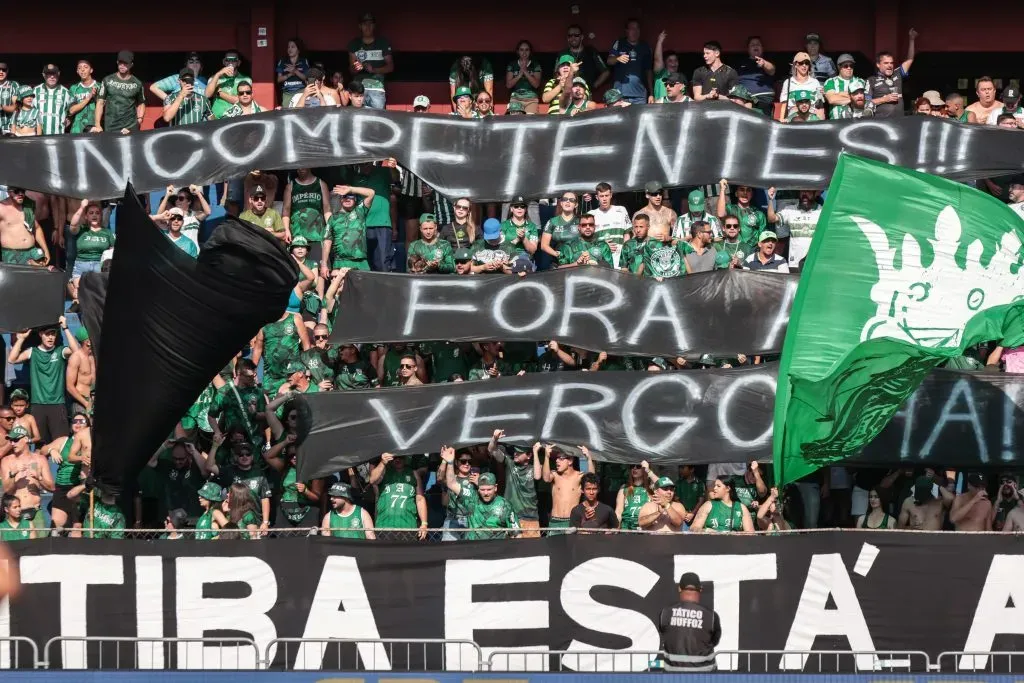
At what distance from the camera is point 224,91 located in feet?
70.4

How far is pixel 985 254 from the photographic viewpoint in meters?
16.2

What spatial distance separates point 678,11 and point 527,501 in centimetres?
719

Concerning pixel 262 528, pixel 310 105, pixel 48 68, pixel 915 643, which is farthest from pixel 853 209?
pixel 48 68

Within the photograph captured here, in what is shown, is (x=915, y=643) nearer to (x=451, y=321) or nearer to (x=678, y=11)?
(x=451, y=321)

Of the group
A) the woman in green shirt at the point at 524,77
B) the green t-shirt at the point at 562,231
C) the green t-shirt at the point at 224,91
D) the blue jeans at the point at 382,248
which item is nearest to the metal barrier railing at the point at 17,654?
the blue jeans at the point at 382,248

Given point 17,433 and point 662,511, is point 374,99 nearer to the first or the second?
point 17,433

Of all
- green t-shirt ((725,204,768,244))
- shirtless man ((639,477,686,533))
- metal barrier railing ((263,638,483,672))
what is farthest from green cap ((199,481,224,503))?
green t-shirt ((725,204,768,244))

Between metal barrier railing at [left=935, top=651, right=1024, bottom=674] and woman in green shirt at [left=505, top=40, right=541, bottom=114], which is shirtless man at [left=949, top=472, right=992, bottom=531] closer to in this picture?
metal barrier railing at [left=935, top=651, right=1024, bottom=674]

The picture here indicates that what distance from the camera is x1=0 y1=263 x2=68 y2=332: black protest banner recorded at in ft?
62.6

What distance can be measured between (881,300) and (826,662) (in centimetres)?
268

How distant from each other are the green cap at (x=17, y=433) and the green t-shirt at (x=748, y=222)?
652 cm

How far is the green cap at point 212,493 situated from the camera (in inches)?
690

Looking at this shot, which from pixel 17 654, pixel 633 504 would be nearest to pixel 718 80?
pixel 633 504

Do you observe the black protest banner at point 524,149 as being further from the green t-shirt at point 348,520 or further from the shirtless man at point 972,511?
the green t-shirt at point 348,520
